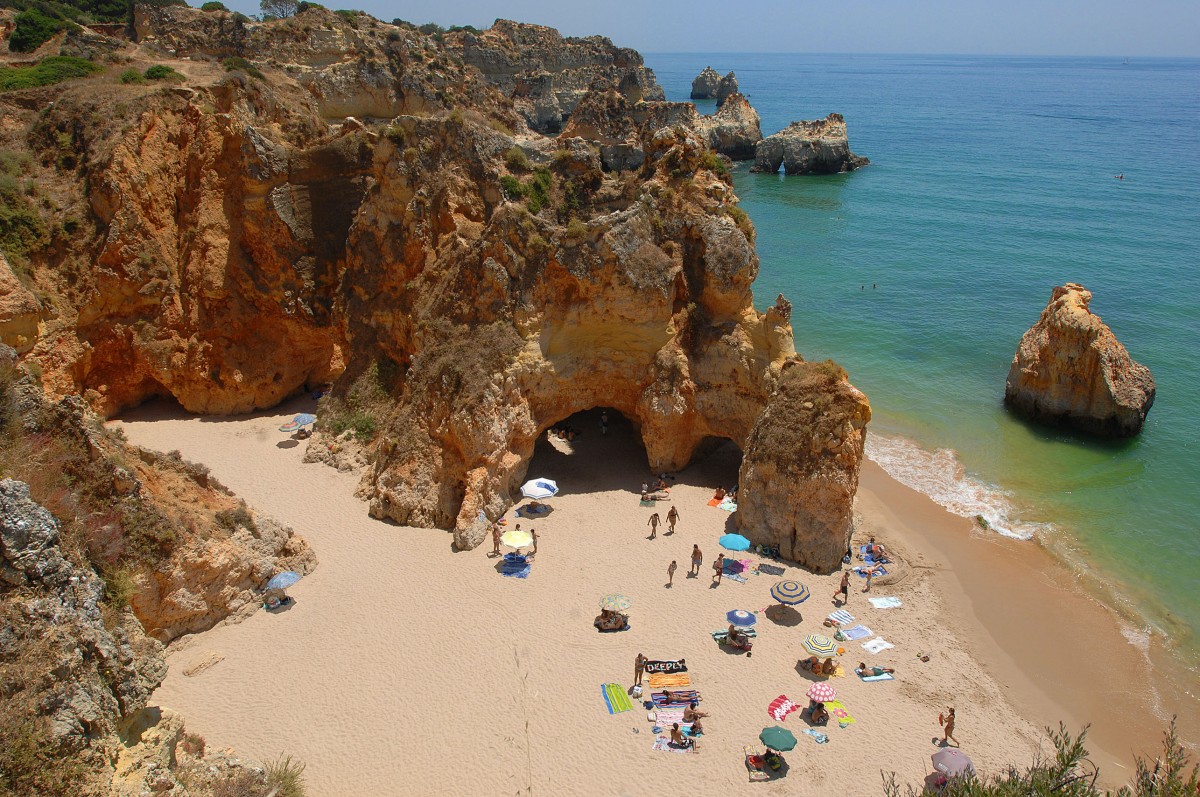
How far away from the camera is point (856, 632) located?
18.2m

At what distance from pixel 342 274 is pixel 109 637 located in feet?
61.8

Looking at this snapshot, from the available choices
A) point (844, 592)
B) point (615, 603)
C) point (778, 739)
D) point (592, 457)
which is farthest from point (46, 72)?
point (778, 739)

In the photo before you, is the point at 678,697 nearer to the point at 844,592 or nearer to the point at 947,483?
the point at 844,592

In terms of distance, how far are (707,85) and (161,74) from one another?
136049mm

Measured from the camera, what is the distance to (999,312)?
44688mm

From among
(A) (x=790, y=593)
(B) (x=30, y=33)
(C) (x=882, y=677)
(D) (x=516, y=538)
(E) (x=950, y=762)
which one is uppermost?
(B) (x=30, y=33)

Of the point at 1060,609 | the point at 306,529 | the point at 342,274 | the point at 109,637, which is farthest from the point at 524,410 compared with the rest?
the point at 1060,609

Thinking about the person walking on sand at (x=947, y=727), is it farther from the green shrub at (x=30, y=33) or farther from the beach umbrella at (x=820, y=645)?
the green shrub at (x=30, y=33)

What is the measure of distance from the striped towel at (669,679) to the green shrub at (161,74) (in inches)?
1288

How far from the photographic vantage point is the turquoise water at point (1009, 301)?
26.1 metres

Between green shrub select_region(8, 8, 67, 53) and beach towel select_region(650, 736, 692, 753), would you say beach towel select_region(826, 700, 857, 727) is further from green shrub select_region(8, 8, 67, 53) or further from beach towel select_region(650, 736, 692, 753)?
green shrub select_region(8, 8, 67, 53)

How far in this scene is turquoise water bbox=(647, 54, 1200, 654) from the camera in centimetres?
2609

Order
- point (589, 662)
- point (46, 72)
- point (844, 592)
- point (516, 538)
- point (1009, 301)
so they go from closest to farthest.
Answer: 1. point (589, 662)
2. point (844, 592)
3. point (516, 538)
4. point (46, 72)
5. point (1009, 301)

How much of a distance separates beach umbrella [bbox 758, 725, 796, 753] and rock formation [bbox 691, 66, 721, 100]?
14943 centimetres
